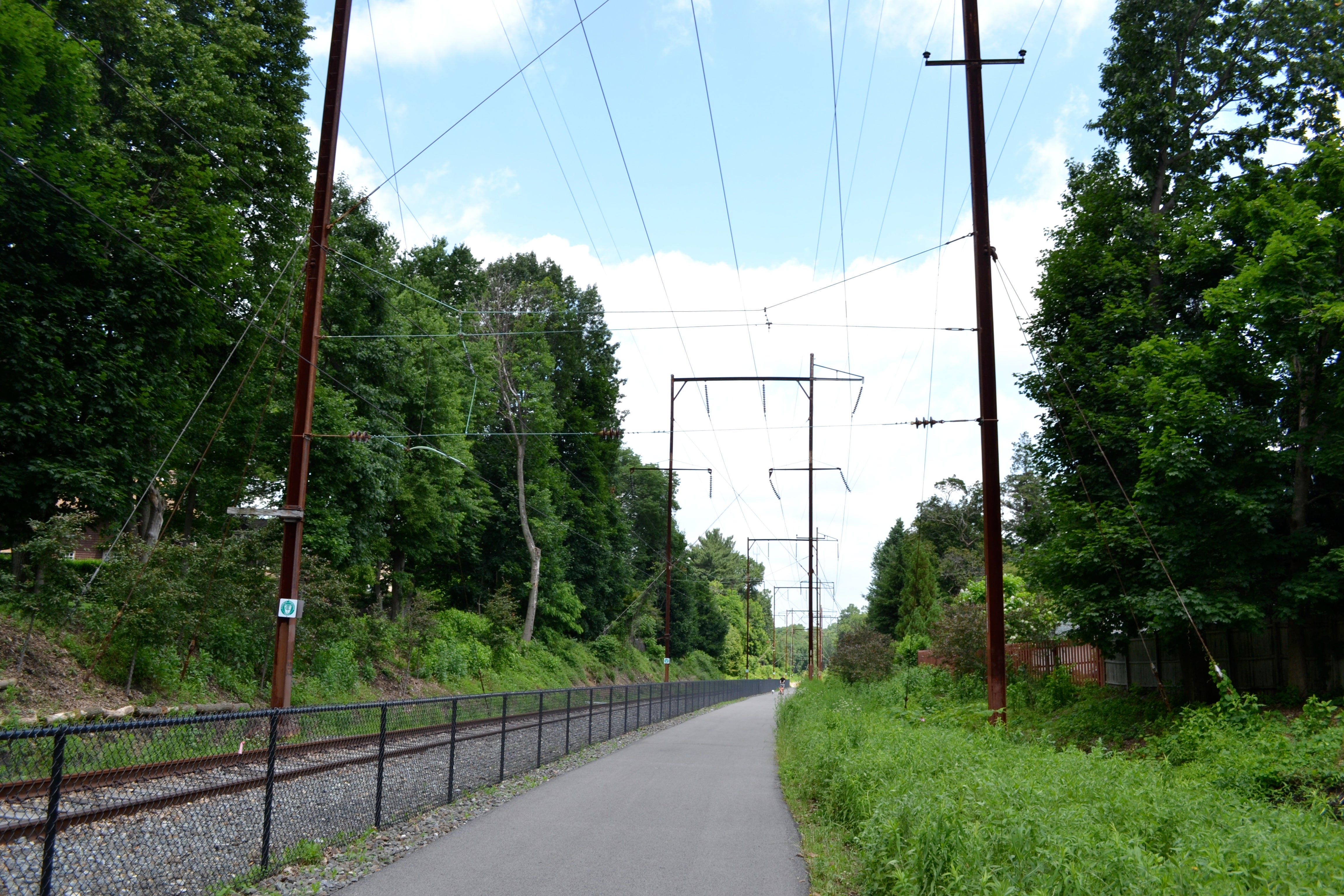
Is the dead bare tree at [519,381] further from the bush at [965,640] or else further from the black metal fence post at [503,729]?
the black metal fence post at [503,729]

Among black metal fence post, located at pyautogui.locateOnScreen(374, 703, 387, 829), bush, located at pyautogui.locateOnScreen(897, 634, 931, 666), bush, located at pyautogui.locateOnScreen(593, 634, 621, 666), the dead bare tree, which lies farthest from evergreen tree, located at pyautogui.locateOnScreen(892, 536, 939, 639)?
black metal fence post, located at pyautogui.locateOnScreen(374, 703, 387, 829)

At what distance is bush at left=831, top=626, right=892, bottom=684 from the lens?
110 ft

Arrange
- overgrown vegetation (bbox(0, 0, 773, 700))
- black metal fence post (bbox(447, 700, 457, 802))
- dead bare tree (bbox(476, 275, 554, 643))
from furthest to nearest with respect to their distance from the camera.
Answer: dead bare tree (bbox(476, 275, 554, 643)), overgrown vegetation (bbox(0, 0, 773, 700)), black metal fence post (bbox(447, 700, 457, 802))

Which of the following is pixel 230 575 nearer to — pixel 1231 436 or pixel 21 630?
pixel 21 630

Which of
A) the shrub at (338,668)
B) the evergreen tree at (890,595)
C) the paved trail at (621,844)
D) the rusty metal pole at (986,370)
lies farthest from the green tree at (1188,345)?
the evergreen tree at (890,595)

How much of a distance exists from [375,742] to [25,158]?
46.9 ft

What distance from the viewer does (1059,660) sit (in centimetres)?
2767

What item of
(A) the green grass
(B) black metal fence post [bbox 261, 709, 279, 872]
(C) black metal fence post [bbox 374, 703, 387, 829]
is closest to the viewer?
(A) the green grass

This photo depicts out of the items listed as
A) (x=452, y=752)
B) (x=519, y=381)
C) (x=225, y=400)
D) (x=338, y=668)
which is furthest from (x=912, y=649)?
(x=452, y=752)

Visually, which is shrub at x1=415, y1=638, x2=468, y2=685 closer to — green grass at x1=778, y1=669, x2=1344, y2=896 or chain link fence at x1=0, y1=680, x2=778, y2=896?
chain link fence at x1=0, y1=680, x2=778, y2=896

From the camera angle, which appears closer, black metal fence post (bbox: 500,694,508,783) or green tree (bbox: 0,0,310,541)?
black metal fence post (bbox: 500,694,508,783)

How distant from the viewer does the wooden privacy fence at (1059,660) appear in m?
25.0

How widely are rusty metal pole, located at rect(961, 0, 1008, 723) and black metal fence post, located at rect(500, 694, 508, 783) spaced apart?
703cm

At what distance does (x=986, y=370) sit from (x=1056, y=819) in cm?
941
